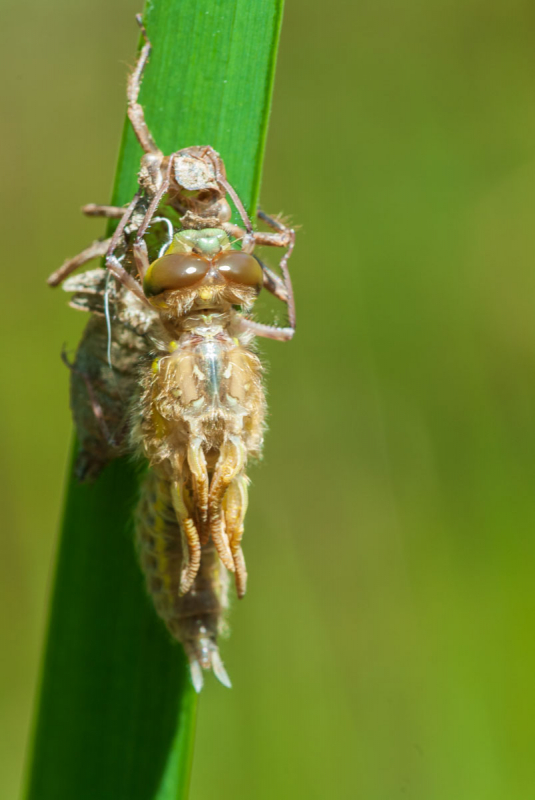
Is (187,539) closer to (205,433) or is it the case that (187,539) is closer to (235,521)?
(235,521)

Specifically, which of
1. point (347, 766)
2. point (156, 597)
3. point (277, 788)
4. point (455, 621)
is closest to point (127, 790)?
point (156, 597)

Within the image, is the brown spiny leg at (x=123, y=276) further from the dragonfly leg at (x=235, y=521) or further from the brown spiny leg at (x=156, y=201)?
the dragonfly leg at (x=235, y=521)

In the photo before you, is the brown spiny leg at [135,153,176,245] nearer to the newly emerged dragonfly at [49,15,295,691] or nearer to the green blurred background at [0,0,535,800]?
the newly emerged dragonfly at [49,15,295,691]

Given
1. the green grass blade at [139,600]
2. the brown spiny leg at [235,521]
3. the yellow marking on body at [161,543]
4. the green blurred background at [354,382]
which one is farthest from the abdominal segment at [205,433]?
the green blurred background at [354,382]

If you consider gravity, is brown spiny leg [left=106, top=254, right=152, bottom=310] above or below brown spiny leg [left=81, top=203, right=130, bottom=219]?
below

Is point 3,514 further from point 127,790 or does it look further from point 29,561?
point 127,790

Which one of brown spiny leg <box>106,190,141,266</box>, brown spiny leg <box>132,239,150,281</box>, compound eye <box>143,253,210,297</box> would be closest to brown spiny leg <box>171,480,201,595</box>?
compound eye <box>143,253,210,297</box>
